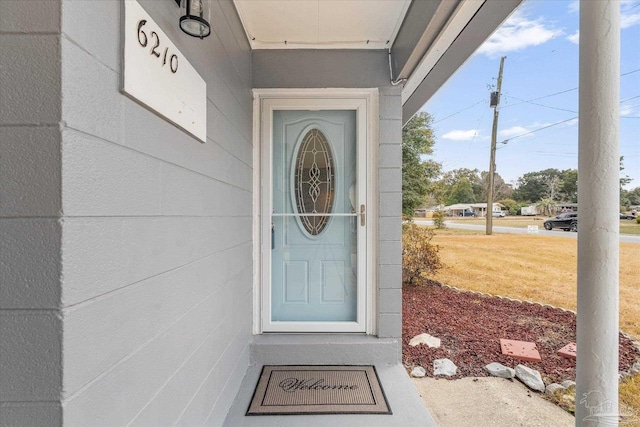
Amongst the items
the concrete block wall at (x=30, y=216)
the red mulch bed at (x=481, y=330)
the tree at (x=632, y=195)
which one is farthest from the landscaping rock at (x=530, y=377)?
the concrete block wall at (x=30, y=216)

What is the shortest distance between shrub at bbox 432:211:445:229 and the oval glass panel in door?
3604mm

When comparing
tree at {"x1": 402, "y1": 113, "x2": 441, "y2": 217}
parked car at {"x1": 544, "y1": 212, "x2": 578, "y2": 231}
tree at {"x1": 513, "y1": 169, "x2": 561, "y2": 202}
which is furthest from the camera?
tree at {"x1": 402, "y1": 113, "x2": 441, "y2": 217}

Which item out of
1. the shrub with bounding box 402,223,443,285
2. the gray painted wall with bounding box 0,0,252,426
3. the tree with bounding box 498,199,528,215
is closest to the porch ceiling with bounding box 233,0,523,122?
the gray painted wall with bounding box 0,0,252,426

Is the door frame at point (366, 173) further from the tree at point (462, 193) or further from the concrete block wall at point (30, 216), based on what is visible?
the tree at point (462, 193)

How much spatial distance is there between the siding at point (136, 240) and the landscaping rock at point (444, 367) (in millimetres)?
2001

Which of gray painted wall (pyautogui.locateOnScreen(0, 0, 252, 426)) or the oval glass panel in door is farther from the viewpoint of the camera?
the oval glass panel in door

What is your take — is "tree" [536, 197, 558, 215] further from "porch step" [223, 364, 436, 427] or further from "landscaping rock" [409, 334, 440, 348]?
"porch step" [223, 364, 436, 427]

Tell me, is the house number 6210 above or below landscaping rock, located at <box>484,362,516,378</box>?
above

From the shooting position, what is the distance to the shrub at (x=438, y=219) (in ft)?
18.6

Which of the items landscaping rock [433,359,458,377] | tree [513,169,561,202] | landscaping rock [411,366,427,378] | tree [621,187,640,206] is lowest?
landscaping rock [411,366,427,378]

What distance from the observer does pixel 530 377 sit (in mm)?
2646

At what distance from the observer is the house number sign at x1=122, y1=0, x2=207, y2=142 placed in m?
0.92

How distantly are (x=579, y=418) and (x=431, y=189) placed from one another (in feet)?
17.5

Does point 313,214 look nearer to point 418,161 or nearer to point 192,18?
point 192,18
